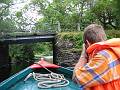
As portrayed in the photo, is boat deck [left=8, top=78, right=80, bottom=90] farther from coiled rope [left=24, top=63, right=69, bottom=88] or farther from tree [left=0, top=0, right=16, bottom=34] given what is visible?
tree [left=0, top=0, right=16, bottom=34]

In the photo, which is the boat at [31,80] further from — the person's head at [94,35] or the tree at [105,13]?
the tree at [105,13]

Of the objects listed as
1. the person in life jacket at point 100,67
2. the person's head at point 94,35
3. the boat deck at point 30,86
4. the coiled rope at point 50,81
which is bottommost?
the boat deck at point 30,86

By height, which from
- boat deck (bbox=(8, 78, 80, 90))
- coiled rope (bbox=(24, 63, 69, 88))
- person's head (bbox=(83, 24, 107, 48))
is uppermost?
person's head (bbox=(83, 24, 107, 48))

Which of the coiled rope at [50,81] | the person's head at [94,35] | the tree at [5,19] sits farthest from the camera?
the tree at [5,19]

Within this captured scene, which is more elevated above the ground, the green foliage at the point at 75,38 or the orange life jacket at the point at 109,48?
the orange life jacket at the point at 109,48

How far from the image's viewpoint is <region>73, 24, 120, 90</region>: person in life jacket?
2.76m

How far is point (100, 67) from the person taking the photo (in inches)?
109

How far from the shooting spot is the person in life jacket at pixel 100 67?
109 inches

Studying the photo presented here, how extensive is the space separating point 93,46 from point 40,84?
186 inches

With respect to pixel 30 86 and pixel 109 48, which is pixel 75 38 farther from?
pixel 109 48

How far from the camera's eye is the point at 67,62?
19.5m

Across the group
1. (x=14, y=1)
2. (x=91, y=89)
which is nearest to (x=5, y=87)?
(x=91, y=89)

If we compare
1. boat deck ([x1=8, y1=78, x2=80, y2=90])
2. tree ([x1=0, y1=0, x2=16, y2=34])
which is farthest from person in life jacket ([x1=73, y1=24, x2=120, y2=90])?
tree ([x1=0, y1=0, x2=16, y2=34])

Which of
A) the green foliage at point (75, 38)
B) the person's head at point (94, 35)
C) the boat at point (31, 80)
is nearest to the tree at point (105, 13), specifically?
the green foliage at point (75, 38)
